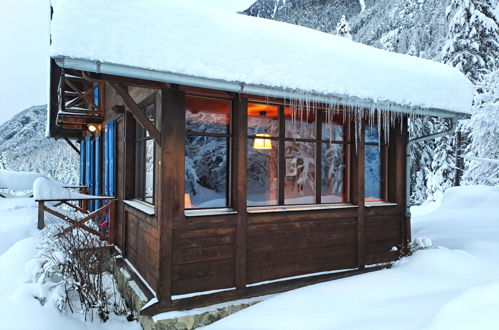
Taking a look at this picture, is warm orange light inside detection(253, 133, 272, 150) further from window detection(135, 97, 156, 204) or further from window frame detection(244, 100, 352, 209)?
window detection(135, 97, 156, 204)

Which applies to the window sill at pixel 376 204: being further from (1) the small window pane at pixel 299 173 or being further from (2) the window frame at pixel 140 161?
(2) the window frame at pixel 140 161

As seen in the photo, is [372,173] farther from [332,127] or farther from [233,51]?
[233,51]

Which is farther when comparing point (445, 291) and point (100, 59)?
point (445, 291)

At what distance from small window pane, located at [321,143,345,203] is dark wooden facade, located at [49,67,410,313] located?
0.50 ft

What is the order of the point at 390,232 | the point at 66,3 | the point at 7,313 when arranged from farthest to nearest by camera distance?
the point at 390,232
the point at 7,313
the point at 66,3

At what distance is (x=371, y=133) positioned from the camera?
589 centimetres

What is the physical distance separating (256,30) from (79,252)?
12.6 feet

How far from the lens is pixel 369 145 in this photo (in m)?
5.83

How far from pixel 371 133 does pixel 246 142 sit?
2.56 m

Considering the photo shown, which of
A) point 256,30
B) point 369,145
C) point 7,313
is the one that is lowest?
point 7,313

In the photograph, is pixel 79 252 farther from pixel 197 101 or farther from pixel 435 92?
pixel 435 92

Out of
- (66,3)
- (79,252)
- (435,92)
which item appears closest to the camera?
(66,3)

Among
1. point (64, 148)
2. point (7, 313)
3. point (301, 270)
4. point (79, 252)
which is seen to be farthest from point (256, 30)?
point (64, 148)

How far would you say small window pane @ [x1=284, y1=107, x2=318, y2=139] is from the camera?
5.10 m
